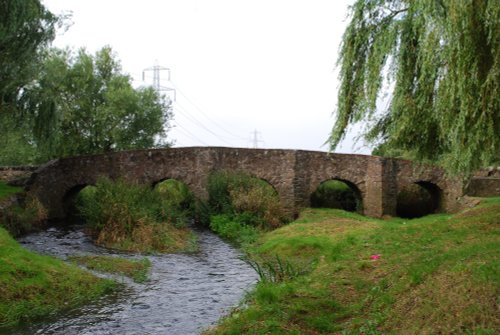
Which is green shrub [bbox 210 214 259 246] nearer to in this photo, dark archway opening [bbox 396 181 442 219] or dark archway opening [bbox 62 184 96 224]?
dark archway opening [bbox 62 184 96 224]

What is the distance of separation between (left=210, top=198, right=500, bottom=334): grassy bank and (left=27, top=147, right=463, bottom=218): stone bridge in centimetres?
1343

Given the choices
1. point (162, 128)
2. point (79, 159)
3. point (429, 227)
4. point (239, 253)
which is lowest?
point (239, 253)

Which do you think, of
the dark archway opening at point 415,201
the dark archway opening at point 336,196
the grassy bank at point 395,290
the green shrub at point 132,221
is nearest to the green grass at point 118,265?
the green shrub at point 132,221

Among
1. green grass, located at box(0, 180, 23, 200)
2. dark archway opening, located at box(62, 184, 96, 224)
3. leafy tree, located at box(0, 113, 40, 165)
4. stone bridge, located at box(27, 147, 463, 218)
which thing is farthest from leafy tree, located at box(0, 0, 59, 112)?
dark archway opening, located at box(62, 184, 96, 224)

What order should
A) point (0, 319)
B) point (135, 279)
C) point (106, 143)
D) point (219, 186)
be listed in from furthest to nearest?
point (106, 143) → point (219, 186) → point (135, 279) → point (0, 319)

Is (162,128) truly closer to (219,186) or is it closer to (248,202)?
(219,186)

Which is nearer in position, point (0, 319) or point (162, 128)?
point (0, 319)

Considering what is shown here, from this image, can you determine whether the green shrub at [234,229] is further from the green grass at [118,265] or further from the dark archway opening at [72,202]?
the dark archway opening at [72,202]

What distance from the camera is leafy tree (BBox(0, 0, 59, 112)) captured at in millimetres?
16250

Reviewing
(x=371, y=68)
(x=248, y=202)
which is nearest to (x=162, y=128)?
(x=248, y=202)

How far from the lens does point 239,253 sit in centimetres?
1727

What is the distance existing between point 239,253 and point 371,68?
9.34m

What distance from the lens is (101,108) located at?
32062mm

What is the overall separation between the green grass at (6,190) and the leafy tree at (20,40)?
13.3 feet
